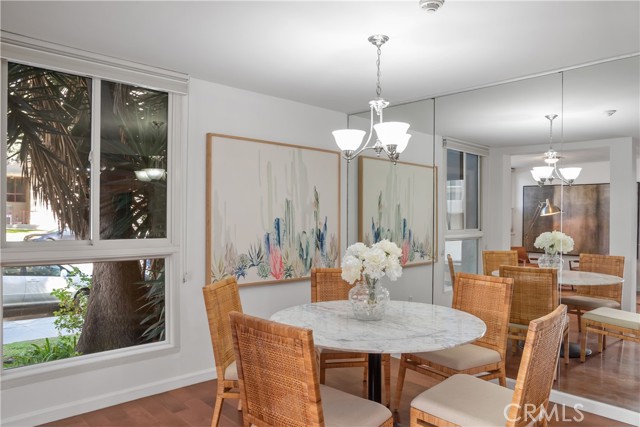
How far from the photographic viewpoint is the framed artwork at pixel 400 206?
410 centimetres

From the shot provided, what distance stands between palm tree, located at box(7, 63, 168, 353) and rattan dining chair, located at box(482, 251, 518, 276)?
2.61 m

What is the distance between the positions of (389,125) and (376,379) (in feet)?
4.73

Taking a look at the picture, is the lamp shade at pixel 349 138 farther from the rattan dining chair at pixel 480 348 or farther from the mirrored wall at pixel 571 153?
the mirrored wall at pixel 571 153

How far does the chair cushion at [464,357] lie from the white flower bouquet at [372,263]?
70 centimetres

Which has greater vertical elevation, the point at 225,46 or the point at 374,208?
the point at 225,46

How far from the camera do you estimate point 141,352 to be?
3273 millimetres

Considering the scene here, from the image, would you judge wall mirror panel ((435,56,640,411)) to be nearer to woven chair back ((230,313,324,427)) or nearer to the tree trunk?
woven chair back ((230,313,324,427))

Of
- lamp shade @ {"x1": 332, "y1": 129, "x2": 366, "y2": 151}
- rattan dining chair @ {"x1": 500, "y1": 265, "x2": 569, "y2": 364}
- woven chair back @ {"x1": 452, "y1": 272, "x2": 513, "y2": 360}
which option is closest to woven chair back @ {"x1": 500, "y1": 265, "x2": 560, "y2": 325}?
rattan dining chair @ {"x1": 500, "y1": 265, "x2": 569, "y2": 364}

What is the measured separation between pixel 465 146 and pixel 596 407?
7.13 ft

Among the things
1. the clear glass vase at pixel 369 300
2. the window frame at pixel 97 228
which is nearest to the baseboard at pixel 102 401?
the window frame at pixel 97 228

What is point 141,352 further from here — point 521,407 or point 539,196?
point 539,196

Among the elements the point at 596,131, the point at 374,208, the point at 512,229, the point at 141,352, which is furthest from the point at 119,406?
the point at 596,131

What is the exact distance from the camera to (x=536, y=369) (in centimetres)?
182

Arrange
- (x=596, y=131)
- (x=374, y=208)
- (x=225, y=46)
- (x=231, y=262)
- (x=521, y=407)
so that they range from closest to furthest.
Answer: (x=521, y=407) < (x=225, y=46) < (x=596, y=131) < (x=231, y=262) < (x=374, y=208)
